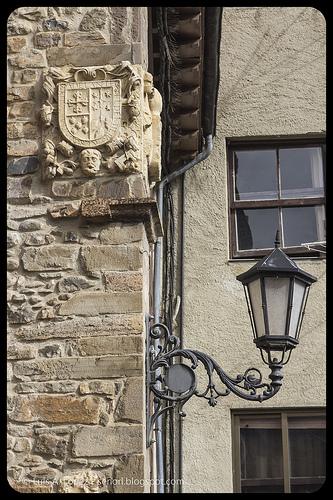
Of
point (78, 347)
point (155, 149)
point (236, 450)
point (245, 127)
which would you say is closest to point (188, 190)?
point (245, 127)

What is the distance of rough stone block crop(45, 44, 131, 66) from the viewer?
5.99m

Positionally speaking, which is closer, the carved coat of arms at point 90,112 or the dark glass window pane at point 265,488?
the carved coat of arms at point 90,112

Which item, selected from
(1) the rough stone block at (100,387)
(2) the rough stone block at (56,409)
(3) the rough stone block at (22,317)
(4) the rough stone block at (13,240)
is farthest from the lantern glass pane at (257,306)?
(4) the rough stone block at (13,240)

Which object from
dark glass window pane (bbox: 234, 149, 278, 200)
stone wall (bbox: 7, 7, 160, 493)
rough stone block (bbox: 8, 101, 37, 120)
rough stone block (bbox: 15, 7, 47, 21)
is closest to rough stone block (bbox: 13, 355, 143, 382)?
stone wall (bbox: 7, 7, 160, 493)

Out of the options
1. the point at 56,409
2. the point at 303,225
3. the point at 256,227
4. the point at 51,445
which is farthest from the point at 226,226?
the point at 51,445

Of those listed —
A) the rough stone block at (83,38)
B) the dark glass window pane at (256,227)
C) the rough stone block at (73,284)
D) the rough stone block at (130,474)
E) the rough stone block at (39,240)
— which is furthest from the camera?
the dark glass window pane at (256,227)

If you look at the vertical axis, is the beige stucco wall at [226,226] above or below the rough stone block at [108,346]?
above

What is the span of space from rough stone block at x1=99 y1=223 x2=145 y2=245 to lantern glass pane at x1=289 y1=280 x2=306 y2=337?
82 centimetres

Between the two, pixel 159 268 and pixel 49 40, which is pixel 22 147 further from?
pixel 159 268

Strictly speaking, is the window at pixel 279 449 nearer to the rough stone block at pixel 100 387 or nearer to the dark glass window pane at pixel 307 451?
the dark glass window pane at pixel 307 451

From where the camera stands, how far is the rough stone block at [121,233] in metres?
5.76

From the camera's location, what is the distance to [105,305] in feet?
18.5

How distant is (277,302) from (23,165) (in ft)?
4.91

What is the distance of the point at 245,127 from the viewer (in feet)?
29.6
